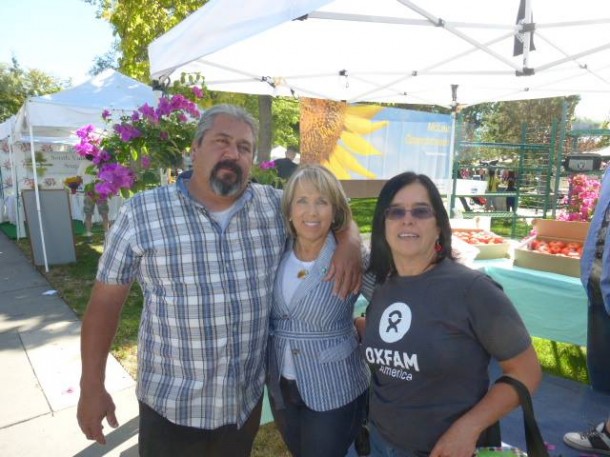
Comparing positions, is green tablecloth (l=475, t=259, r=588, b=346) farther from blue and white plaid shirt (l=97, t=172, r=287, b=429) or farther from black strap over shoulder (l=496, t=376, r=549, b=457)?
blue and white plaid shirt (l=97, t=172, r=287, b=429)

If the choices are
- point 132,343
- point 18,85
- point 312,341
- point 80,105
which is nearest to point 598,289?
point 312,341

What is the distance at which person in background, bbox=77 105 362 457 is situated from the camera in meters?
1.72

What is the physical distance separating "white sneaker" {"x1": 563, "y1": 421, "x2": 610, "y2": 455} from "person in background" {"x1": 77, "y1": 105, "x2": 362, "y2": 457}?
225 centimetres

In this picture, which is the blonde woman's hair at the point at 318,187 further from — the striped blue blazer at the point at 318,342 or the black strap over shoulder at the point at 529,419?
the black strap over shoulder at the point at 529,419

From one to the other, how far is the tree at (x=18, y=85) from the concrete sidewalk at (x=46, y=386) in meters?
31.6

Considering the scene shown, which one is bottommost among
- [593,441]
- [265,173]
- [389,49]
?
[593,441]

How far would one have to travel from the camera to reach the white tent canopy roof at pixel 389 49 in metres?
2.92

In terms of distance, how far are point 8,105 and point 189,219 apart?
37.7m

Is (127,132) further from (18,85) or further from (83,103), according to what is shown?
(18,85)

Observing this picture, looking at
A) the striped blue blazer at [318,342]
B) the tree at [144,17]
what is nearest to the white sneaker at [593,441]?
the striped blue blazer at [318,342]

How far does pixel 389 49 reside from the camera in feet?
15.9

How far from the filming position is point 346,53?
4980 mm

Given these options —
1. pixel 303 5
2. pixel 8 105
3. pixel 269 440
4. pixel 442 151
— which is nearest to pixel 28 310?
pixel 269 440

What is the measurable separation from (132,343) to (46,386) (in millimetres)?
960
